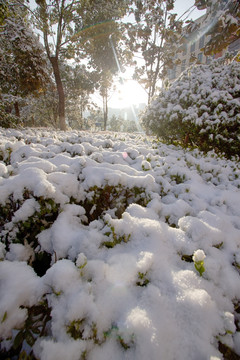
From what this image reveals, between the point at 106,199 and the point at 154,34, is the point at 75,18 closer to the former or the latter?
the point at 154,34

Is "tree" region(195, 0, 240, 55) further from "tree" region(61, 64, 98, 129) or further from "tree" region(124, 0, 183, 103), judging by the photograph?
"tree" region(61, 64, 98, 129)

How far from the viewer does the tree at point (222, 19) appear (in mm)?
2406

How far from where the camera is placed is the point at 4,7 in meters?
4.09

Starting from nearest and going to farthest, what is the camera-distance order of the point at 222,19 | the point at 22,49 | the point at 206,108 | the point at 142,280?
1. the point at 142,280
2. the point at 222,19
3. the point at 206,108
4. the point at 22,49

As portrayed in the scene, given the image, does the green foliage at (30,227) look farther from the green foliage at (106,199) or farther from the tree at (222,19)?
the tree at (222,19)

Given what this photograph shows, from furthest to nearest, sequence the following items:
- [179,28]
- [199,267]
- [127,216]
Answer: [179,28] < [127,216] < [199,267]

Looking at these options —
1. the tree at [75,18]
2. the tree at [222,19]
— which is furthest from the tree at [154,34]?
the tree at [222,19]

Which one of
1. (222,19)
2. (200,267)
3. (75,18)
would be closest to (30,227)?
(200,267)

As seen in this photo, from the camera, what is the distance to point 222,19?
8.16 feet

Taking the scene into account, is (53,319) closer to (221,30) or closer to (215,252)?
(215,252)

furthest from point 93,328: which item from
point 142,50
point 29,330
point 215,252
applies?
point 142,50

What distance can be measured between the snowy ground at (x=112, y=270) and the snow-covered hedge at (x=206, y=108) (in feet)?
8.85

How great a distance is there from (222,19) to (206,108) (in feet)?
6.76

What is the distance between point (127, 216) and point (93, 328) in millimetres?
852
